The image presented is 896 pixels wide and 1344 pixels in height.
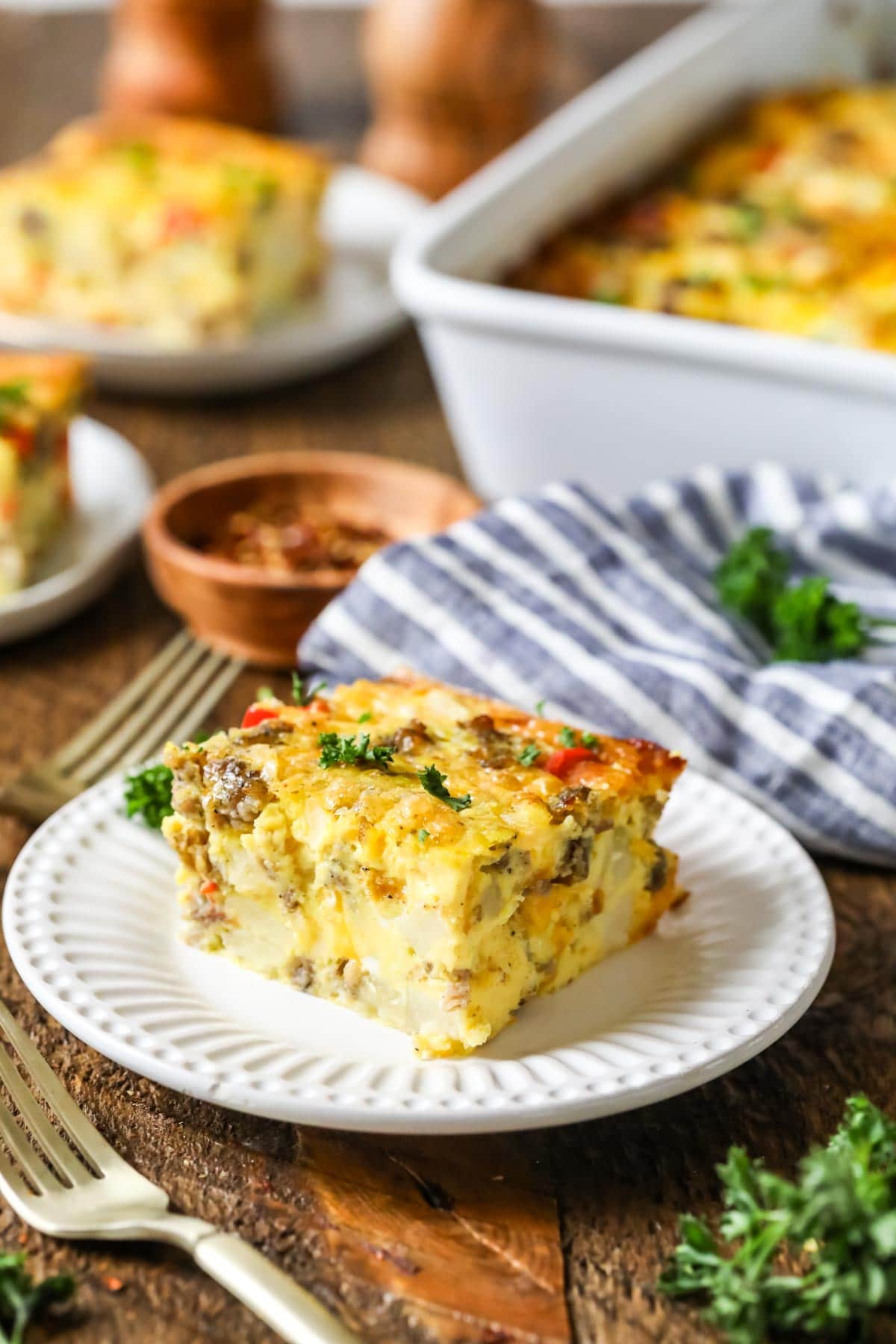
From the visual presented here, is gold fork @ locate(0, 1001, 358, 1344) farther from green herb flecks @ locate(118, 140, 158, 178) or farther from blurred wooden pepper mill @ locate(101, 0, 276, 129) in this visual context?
blurred wooden pepper mill @ locate(101, 0, 276, 129)

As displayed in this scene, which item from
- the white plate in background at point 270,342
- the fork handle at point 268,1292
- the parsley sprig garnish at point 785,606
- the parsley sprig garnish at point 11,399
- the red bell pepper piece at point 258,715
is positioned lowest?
the parsley sprig garnish at point 785,606

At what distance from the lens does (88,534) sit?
3.78 meters

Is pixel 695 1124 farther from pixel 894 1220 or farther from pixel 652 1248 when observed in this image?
pixel 894 1220

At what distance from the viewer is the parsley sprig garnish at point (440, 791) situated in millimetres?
2193

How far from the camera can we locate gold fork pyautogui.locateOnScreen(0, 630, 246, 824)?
2.85 meters

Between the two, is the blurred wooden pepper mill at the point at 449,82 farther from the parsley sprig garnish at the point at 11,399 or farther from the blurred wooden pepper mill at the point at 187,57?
the parsley sprig garnish at the point at 11,399

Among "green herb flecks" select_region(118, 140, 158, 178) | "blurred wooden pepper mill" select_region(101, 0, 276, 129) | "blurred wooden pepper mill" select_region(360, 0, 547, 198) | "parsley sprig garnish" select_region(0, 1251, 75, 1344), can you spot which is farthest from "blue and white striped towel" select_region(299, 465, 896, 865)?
"blurred wooden pepper mill" select_region(101, 0, 276, 129)

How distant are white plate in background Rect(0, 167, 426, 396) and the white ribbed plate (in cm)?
200

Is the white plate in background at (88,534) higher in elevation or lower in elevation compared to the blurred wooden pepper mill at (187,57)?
lower

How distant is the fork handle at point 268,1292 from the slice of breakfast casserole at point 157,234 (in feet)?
10.4

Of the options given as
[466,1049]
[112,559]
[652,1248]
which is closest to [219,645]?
[112,559]

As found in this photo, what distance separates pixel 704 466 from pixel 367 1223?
2134 millimetres

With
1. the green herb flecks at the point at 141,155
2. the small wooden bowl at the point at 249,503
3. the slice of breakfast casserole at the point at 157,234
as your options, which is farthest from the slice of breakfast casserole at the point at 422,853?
the green herb flecks at the point at 141,155

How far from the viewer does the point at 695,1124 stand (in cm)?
222
